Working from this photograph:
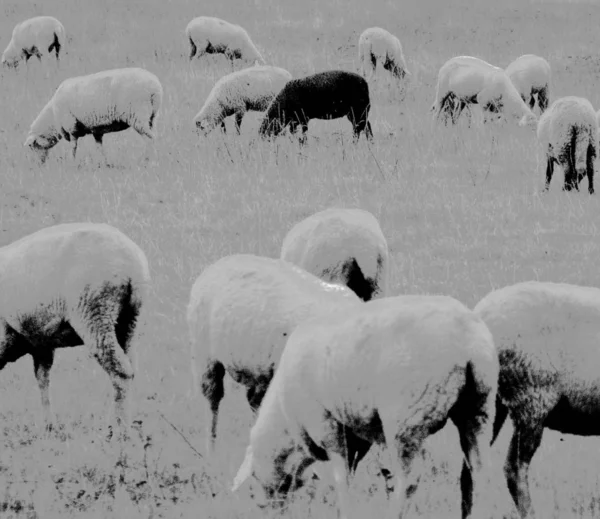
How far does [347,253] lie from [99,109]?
7.04 meters

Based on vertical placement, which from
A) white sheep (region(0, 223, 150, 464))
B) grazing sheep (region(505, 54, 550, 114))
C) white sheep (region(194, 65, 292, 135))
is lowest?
grazing sheep (region(505, 54, 550, 114))

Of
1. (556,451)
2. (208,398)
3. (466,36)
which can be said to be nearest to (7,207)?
(208,398)

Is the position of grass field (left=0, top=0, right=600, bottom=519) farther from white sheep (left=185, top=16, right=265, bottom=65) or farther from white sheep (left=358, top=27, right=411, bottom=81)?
white sheep (left=185, top=16, right=265, bottom=65)

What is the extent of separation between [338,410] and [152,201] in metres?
7.30

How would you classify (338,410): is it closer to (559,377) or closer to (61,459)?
(559,377)

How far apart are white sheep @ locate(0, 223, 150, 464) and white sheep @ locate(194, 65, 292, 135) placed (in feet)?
27.8

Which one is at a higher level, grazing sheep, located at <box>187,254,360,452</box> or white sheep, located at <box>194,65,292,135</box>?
grazing sheep, located at <box>187,254,360,452</box>

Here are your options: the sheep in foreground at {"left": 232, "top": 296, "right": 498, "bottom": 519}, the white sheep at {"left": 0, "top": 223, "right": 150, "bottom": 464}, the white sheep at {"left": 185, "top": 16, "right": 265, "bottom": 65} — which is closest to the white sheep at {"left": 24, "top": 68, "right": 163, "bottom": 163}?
the white sheep at {"left": 0, "top": 223, "right": 150, "bottom": 464}

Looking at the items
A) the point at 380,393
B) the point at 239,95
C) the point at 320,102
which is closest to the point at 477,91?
the point at 320,102

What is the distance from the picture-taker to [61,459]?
579 centimetres

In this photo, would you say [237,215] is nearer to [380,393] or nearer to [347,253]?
[347,253]

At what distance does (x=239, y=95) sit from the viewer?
15.1m

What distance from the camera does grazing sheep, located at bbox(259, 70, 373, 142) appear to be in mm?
14133

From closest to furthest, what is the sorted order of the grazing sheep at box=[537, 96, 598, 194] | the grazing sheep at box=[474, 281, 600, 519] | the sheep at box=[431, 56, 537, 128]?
the grazing sheep at box=[474, 281, 600, 519], the grazing sheep at box=[537, 96, 598, 194], the sheep at box=[431, 56, 537, 128]
